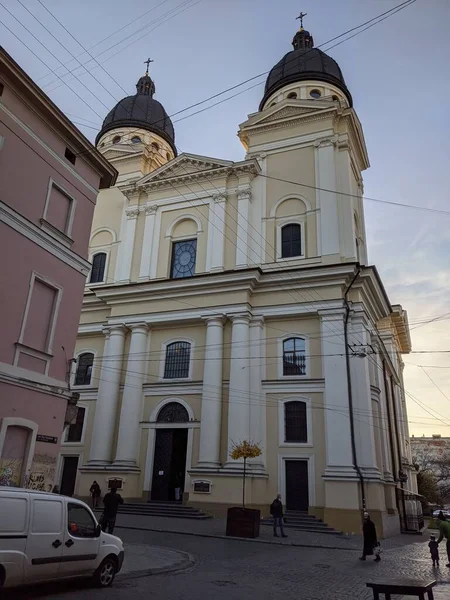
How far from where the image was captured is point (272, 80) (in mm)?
37656

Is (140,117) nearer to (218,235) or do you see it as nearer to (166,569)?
(218,235)

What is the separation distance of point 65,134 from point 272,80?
26473mm

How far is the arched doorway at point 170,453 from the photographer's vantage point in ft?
82.7

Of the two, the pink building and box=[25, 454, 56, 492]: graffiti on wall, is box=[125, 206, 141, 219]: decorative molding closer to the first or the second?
the pink building

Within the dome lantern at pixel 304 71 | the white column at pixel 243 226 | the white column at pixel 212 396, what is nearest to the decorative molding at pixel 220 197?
the white column at pixel 243 226

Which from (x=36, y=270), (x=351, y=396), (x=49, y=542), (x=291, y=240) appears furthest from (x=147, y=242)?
(x=49, y=542)

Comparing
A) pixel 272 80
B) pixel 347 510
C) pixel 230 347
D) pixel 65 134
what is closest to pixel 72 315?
pixel 65 134

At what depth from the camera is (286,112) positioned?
3119cm

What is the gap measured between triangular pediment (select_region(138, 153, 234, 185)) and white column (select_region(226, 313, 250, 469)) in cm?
1021

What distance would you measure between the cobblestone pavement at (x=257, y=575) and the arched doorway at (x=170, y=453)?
27.6ft

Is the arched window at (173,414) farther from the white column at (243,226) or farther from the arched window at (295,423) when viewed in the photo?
the white column at (243,226)

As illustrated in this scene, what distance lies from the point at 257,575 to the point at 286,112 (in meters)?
27.3

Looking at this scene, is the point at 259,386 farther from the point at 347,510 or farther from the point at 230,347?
the point at 347,510

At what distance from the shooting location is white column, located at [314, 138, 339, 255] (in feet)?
87.2
